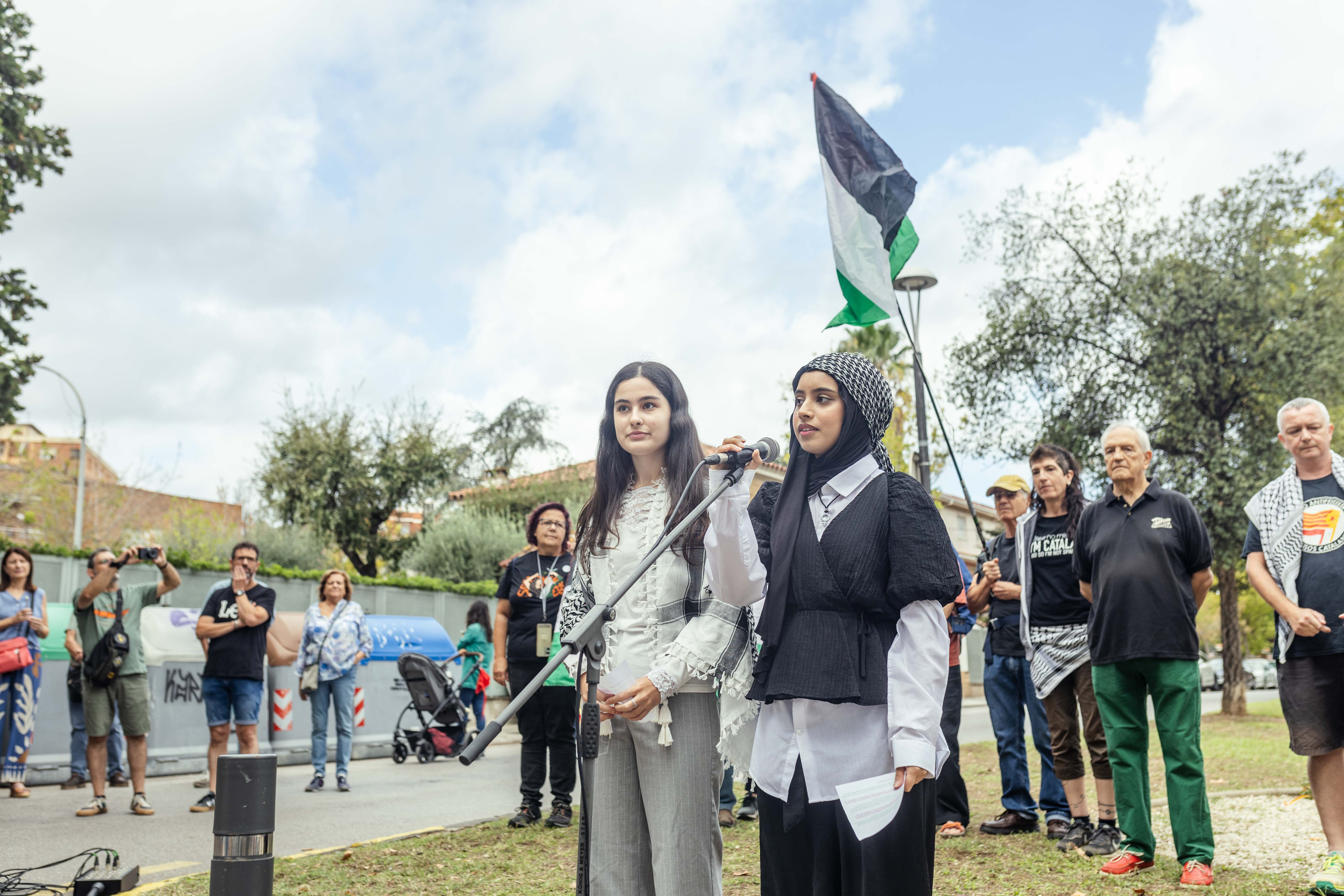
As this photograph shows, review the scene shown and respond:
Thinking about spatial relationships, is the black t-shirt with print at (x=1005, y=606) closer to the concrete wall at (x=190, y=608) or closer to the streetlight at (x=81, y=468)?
the concrete wall at (x=190, y=608)

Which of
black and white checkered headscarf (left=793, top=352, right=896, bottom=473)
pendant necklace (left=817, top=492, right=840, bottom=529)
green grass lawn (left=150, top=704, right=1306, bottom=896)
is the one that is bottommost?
green grass lawn (left=150, top=704, right=1306, bottom=896)

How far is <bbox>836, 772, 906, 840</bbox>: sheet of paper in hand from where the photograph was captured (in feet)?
8.39

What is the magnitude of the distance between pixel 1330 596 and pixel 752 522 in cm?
325

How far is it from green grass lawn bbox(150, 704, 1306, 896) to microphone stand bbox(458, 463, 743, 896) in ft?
7.79

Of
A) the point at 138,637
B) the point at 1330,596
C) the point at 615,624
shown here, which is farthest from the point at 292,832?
the point at 1330,596

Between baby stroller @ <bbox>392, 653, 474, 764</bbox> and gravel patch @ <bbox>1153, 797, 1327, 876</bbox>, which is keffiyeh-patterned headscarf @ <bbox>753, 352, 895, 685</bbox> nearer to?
gravel patch @ <bbox>1153, 797, 1327, 876</bbox>

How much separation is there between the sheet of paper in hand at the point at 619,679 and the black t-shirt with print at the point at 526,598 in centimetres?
419

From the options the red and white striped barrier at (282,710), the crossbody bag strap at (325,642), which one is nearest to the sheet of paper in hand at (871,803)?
the crossbody bag strap at (325,642)

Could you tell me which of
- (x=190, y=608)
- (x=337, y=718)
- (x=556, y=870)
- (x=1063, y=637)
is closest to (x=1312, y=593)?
(x=1063, y=637)

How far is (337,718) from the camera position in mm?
10172

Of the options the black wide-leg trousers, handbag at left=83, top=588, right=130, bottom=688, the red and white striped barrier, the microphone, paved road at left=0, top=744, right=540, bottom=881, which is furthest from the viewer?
the red and white striped barrier

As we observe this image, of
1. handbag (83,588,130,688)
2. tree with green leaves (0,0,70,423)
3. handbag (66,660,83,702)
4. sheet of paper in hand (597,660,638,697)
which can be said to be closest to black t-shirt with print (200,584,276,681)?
handbag (83,588,130,688)

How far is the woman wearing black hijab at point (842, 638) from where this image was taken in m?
2.61

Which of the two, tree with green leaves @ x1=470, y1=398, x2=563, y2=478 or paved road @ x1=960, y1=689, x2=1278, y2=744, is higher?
tree with green leaves @ x1=470, y1=398, x2=563, y2=478
